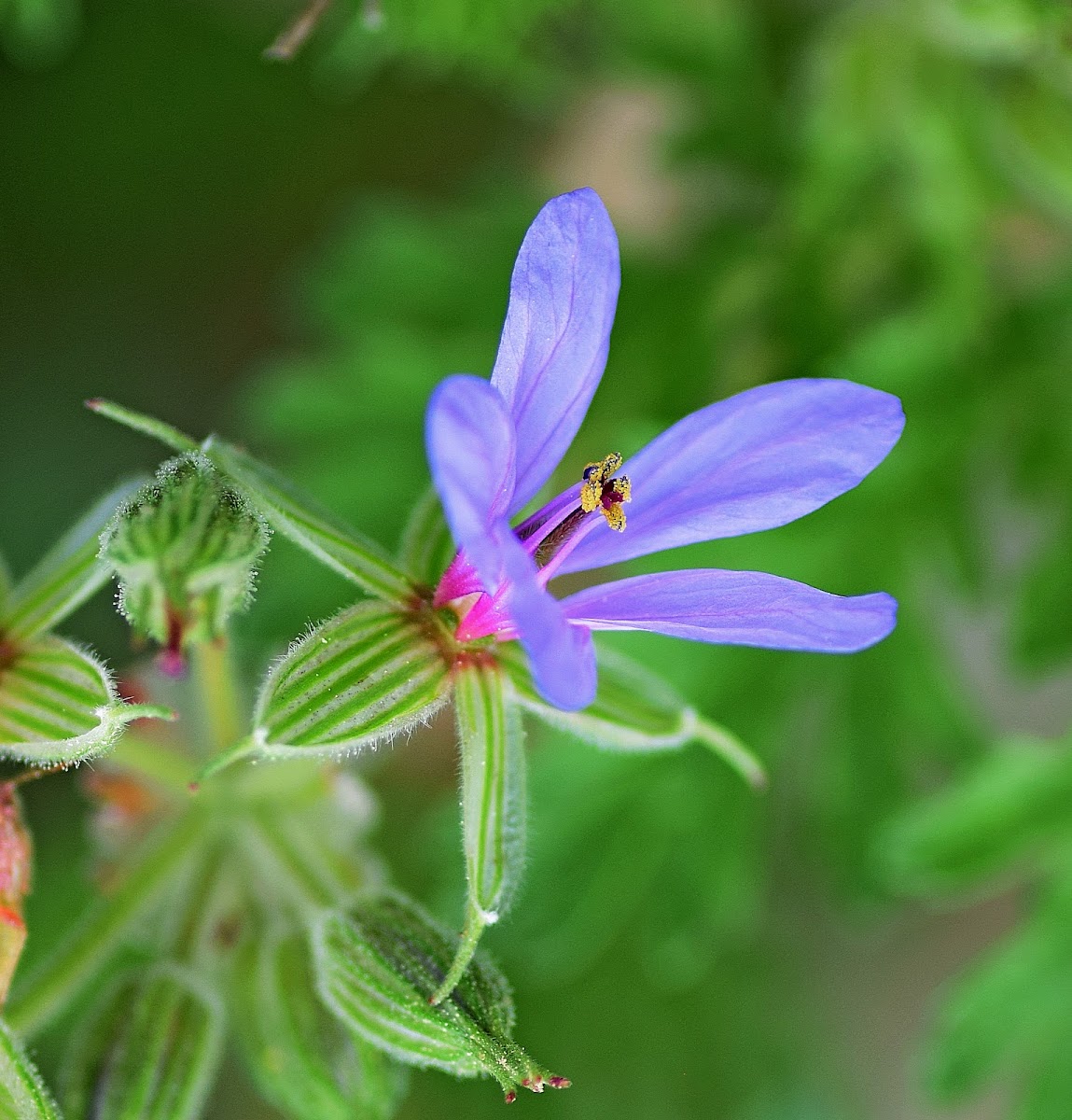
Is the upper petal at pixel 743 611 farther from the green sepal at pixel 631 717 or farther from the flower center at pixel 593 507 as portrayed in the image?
the green sepal at pixel 631 717

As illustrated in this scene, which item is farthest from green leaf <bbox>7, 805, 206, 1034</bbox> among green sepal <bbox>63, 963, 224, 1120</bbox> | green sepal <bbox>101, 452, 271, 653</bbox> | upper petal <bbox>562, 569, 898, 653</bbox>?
upper petal <bbox>562, 569, 898, 653</bbox>

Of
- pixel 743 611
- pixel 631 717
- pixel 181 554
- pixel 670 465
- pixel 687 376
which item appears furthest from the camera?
pixel 687 376

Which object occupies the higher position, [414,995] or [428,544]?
[428,544]

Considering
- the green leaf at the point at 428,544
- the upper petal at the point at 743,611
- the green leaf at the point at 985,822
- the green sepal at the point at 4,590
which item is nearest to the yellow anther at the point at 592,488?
the upper petal at the point at 743,611

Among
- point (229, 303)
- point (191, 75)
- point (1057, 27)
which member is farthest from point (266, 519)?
point (191, 75)

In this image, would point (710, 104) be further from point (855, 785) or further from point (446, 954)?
point (446, 954)

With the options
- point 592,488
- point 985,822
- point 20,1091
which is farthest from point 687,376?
point 20,1091

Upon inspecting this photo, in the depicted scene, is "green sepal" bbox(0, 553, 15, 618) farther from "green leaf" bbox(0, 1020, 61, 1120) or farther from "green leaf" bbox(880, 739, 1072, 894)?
"green leaf" bbox(880, 739, 1072, 894)

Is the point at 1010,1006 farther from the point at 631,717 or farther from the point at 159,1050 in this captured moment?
the point at 159,1050
